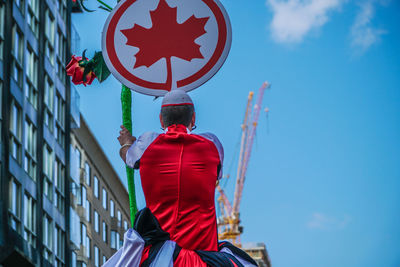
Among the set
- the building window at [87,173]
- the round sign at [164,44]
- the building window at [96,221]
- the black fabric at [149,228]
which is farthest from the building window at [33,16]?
the black fabric at [149,228]

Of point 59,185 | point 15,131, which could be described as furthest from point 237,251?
point 59,185

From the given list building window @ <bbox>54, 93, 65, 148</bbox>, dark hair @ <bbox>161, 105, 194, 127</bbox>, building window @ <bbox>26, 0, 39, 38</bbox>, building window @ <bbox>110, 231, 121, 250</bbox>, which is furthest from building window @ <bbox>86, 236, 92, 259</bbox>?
dark hair @ <bbox>161, 105, 194, 127</bbox>

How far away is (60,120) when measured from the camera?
5116cm

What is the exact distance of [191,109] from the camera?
5961mm

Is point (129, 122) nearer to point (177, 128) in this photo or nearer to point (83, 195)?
point (177, 128)

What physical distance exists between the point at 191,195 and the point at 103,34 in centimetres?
154

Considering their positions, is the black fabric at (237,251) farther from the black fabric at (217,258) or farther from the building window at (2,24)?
the building window at (2,24)

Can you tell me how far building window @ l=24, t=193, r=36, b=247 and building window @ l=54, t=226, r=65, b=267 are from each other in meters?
5.39

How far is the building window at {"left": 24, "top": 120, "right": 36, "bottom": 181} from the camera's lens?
41625 mm

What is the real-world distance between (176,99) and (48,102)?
42.7m

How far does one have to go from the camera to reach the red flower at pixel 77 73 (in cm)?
696

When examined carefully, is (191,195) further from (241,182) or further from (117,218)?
(241,182)

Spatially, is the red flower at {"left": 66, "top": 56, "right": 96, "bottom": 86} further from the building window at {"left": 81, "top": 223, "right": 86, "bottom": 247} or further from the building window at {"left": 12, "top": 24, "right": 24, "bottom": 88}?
the building window at {"left": 81, "top": 223, "right": 86, "bottom": 247}

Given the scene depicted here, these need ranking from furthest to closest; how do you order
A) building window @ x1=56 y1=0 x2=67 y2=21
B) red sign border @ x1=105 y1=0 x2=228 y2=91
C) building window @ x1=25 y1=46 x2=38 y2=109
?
building window @ x1=56 y1=0 x2=67 y2=21, building window @ x1=25 y1=46 x2=38 y2=109, red sign border @ x1=105 y1=0 x2=228 y2=91
